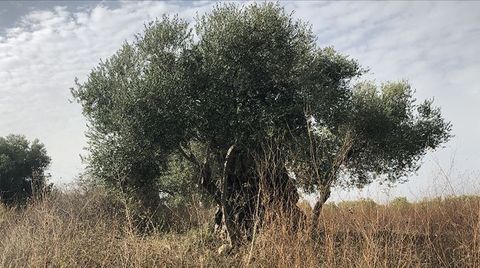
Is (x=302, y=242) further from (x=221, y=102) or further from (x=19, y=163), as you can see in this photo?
(x=19, y=163)

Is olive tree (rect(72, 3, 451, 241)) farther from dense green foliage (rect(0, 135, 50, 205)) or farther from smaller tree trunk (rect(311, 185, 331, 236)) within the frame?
dense green foliage (rect(0, 135, 50, 205))

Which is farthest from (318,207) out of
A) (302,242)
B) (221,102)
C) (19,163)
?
(19,163)

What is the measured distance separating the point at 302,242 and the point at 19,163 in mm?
31925

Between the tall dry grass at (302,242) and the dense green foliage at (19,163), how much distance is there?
957 inches

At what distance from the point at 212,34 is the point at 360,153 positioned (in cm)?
718

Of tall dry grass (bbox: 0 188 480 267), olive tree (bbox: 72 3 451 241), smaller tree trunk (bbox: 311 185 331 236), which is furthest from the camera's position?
olive tree (bbox: 72 3 451 241)

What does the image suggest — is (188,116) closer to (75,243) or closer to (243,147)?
(243,147)

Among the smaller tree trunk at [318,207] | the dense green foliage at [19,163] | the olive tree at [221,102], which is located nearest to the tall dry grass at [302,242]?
the smaller tree trunk at [318,207]

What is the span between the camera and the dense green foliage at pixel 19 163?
1226 inches

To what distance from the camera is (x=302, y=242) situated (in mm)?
5441

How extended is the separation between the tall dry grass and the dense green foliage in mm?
24311

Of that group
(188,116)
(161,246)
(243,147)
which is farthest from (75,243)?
(243,147)

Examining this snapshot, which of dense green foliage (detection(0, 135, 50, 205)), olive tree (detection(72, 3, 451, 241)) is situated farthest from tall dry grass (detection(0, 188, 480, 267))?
dense green foliage (detection(0, 135, 50, 205))

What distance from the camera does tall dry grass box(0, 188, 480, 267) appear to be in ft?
18.1
